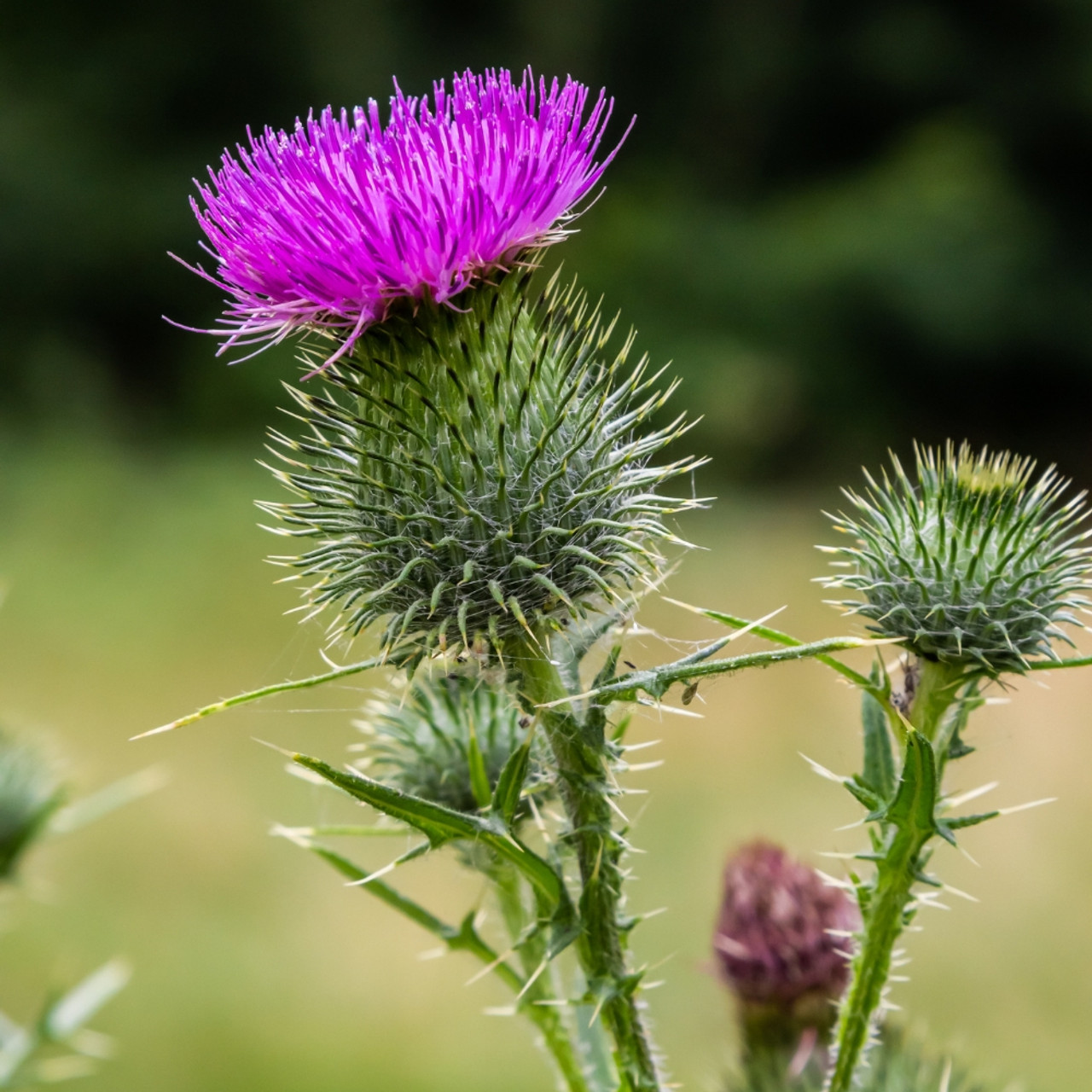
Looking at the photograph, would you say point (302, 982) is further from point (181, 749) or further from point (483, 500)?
point (483, 500)

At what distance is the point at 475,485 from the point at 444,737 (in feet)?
2.26

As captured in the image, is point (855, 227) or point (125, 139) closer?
point (855, 227)

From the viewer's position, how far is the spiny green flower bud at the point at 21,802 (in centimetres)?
344

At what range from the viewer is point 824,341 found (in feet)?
60.2

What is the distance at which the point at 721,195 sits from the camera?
20.2 metres

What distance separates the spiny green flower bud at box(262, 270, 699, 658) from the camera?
84.0 inches

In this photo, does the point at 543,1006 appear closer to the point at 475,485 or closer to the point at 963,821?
the point at 963,821

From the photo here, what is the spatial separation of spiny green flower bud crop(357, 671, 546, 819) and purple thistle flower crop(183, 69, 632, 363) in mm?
853

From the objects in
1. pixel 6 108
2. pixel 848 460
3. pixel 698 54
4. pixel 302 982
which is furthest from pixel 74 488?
pixel 698 54

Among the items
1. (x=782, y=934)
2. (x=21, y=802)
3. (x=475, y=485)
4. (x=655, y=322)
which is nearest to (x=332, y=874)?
(x=21, y=802)

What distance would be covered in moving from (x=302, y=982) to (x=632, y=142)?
1689 centimetres

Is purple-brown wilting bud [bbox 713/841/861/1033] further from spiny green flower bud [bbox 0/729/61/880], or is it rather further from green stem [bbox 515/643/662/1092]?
spiny green flower bud [bbox 0/729/61/880]

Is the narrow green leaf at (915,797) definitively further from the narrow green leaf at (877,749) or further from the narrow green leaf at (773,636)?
the narrow green leaf at (877,749)

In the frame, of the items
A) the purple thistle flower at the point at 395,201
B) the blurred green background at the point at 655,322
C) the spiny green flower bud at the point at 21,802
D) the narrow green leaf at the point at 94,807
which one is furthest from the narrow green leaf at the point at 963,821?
the blurred green background at the point at 655,322
